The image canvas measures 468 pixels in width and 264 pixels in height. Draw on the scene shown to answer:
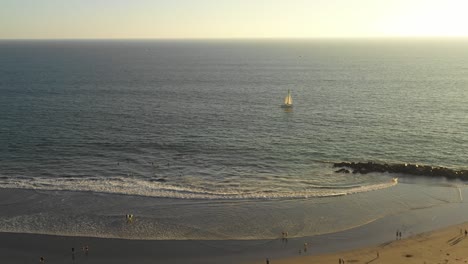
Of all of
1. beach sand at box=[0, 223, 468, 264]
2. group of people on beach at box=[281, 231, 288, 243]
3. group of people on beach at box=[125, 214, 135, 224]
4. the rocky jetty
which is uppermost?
the rocky jetty

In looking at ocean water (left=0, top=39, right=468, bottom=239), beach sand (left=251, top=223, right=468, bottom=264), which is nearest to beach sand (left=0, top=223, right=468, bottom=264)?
beach sand (left=251, top=223, right=468, bottom=264)

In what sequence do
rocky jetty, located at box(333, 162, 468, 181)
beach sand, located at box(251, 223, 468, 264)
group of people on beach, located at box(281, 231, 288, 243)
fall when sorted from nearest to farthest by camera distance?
1. beach sand, located at box(251, 223, 468, 264)
2. group of people on beach, located at box(281, 231, 288, 243)
3. rocky jetty, located at box(333, 162, 468, 181)

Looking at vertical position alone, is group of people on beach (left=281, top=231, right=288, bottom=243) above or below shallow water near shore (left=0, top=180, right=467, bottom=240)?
below

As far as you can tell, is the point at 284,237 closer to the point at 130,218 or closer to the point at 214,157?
the point at 130,218

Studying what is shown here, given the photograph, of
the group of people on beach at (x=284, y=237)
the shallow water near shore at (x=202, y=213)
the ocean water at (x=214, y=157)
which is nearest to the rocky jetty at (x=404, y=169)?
the ocean water at (x=214, y=157)

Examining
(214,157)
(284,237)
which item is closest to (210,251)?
(284,237)

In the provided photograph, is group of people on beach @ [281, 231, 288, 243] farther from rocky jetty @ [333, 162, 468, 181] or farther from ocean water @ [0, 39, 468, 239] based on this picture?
rocky jetty @ [333, 162, 468, 181]

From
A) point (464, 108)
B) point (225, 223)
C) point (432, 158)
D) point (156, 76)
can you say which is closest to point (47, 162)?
point (225, 223)
